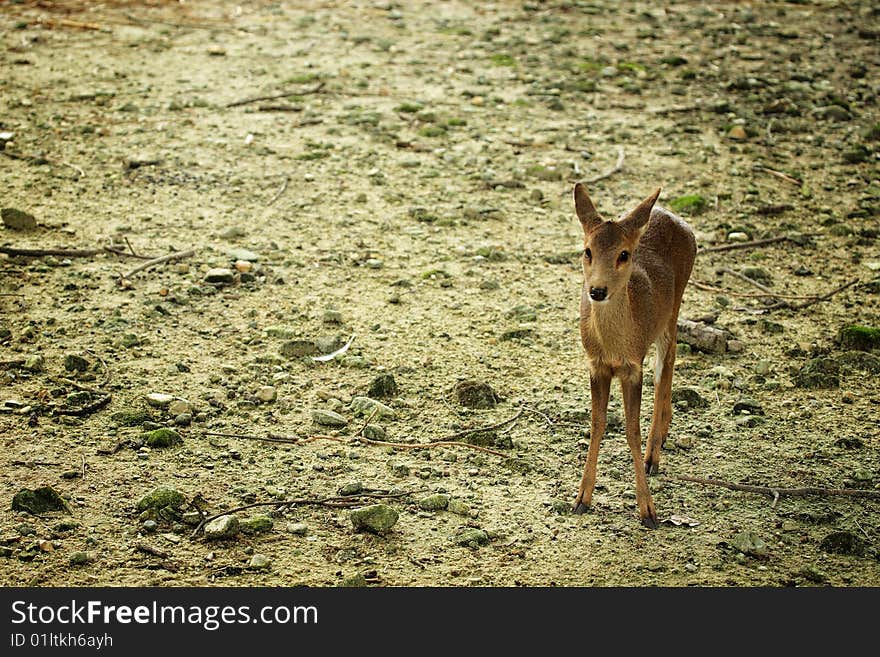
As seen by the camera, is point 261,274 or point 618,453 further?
point 261,274

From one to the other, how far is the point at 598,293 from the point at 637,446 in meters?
0.75

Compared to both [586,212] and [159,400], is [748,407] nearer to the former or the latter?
[586,212]

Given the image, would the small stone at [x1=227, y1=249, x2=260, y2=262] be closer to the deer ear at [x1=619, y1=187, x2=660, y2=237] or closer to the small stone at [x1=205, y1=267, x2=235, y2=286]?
the small stone at [x1=205, y1=267, x2=235, y2=286]

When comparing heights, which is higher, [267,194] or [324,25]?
[324,25]

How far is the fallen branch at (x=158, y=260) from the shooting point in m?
6.52

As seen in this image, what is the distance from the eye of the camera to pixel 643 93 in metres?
9.79

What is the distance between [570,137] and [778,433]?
415 centimetres

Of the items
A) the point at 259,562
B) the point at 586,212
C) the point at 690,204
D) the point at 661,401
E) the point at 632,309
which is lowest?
the point at 259,562

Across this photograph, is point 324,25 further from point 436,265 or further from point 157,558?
point 157,558

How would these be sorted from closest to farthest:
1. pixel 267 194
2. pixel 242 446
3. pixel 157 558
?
pixel 157 558, pixel 242 446, pixel 267 194

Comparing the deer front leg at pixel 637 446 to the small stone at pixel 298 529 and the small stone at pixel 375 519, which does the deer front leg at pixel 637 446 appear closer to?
Answer: the small stone at pixel 375 519

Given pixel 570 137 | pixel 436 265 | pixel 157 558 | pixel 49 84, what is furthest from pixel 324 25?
pixel 157 558

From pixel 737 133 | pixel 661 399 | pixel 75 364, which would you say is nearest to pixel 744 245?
pixel 737 133

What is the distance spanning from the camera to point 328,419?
5215 mm
